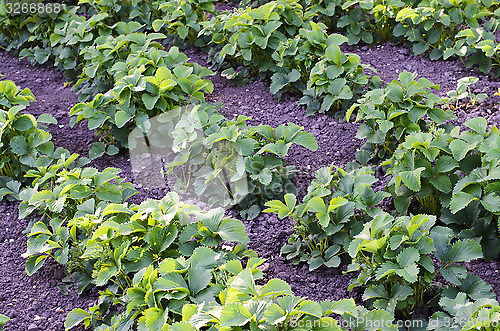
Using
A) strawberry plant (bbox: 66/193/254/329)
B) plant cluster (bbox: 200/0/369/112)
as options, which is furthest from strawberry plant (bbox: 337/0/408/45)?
strawberry plant (bbox: 66/193/254/329)

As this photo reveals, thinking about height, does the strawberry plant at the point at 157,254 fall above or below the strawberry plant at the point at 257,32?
A: below

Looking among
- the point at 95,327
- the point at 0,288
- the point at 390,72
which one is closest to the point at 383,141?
the point at 390,72

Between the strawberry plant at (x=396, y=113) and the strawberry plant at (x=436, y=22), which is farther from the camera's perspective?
the strawberry plant at (x=436, y=22)

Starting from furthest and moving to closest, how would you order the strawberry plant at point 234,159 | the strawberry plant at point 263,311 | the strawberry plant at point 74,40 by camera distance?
the strawberry plant at point 74,40, the strawberry plant at point 234,159, the strawberry plant at point 263,311

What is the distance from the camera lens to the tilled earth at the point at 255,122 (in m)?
2.71

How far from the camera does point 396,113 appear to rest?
309 cm

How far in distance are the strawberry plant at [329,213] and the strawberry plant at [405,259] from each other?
253 millimetres

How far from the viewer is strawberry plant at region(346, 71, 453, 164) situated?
3135 mm

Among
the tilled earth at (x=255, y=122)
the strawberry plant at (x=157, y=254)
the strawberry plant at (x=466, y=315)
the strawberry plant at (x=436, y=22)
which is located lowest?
the tilled earth at (x=255, y=122)

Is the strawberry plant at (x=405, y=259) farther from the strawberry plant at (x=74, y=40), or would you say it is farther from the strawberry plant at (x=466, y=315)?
the strawberry plant at (x=74, y=40)

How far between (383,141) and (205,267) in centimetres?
159

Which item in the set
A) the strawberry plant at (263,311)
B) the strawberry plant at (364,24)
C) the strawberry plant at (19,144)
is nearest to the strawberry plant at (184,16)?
the strawberry plant at (364,24)

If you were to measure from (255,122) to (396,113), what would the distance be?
1.23 m

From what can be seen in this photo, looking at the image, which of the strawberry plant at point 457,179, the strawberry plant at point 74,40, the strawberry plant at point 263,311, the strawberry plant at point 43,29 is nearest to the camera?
the strawberry plant at point 263,311
